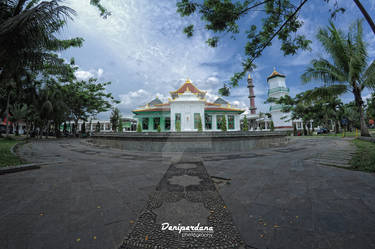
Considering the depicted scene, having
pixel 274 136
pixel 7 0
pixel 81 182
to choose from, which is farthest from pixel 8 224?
pixel 274 136

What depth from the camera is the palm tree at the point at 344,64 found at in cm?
900

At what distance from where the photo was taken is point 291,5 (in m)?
3.89

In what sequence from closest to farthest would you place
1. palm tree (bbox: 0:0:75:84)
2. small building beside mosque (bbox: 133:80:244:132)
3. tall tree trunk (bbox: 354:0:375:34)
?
tall tree trunk (bbox: 354:0:375:34)
palm tree (bbox: 0:0:75:84)
small building beside mosque (bbox: 133:80:244:132)

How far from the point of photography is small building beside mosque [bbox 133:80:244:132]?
69.6ft

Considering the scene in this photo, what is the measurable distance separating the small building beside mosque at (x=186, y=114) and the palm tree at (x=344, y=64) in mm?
12729

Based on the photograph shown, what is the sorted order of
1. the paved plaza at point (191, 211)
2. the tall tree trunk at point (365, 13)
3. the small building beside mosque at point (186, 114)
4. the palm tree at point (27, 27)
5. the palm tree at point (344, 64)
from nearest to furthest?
the paved plaza at point (191, 211)
the tall tree trunk at point (365, 13)
the palm tree at point (27, 27)
the palm tree at point (344, 64)
the small building beside mosque at point (186, 114)

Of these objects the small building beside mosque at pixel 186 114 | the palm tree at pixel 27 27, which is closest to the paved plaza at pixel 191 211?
the palm tree at pixel 27 27

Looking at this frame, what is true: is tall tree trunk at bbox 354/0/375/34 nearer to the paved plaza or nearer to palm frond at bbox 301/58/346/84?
the paved plaza

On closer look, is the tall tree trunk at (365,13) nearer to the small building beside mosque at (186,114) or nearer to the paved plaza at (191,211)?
the paved plaza at (191,211)

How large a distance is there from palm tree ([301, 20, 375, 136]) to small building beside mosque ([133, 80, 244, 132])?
12.7 meters

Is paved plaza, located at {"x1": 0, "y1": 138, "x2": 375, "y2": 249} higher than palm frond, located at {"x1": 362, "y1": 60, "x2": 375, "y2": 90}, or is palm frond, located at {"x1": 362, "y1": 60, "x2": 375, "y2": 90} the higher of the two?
palm frond, located at {"x1": 362, "y1": 60, "x2": 375, "y2": 90}

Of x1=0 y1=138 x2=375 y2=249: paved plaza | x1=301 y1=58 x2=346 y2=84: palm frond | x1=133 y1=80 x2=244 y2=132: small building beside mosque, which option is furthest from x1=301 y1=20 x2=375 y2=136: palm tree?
x1=133 y1=80 x2=244 y2=132: small building beside mosque

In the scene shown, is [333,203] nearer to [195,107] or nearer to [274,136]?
[274,136]

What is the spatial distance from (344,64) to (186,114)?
15622 millimetres
